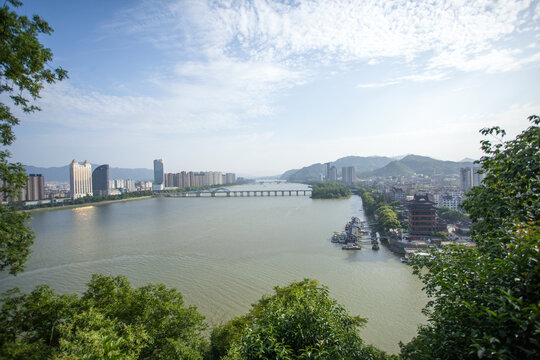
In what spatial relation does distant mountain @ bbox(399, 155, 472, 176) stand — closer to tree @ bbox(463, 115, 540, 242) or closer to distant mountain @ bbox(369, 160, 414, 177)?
distant mountain @ bbox(369, 160, 414, 177)

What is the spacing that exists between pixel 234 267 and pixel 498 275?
21.5 feet

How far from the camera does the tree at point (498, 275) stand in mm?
828

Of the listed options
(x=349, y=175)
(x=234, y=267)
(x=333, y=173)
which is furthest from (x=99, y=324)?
(x=333, y=173)

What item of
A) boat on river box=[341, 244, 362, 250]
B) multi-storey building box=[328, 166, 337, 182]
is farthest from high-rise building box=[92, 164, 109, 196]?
multi-storey building box=[328, 166, 337, 182]

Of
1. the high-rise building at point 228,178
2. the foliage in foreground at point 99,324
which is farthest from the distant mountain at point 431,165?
the foliage in foreground at point 99,324

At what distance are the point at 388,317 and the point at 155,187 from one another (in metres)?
44.8

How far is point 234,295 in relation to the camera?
5344mm

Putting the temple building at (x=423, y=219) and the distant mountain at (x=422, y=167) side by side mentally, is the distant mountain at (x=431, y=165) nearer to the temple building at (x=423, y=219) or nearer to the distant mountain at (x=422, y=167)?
the distant mountain at (x=422, y=167)

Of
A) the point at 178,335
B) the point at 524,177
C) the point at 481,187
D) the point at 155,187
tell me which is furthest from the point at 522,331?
the point at 155,187

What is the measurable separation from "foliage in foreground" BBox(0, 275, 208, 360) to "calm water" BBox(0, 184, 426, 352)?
71.7 inches

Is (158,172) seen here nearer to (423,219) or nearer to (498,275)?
(423,219)

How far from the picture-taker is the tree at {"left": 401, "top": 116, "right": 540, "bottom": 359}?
2.72 ft

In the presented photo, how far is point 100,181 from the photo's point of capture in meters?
35.9

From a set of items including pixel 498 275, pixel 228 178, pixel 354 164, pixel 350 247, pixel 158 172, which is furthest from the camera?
pixel 354 164
